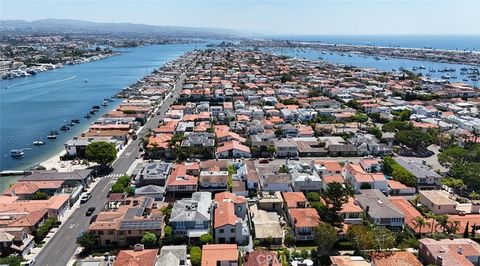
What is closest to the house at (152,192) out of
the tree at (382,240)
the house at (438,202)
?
the tree at (382,240)

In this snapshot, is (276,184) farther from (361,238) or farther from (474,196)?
(474,196)

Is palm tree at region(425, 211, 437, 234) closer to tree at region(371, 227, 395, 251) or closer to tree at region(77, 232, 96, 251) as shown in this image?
tree at region(371, 227, 395, 251)

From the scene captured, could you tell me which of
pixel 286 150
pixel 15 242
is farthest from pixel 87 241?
pixel 286 150

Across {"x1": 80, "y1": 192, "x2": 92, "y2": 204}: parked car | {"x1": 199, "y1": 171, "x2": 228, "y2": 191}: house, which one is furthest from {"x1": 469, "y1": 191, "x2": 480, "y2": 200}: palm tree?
{"x1": 80, "y1": 192, "x2": 92, "y2": 204}: parked car

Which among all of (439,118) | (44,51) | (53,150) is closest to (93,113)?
(53,150)

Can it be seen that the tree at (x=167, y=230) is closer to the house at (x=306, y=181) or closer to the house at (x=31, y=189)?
the house at (x=306, y=181)

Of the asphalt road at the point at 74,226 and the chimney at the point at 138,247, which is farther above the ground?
the chimney at the point at 138,247

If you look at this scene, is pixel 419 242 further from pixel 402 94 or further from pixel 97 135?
pixel 402 94
